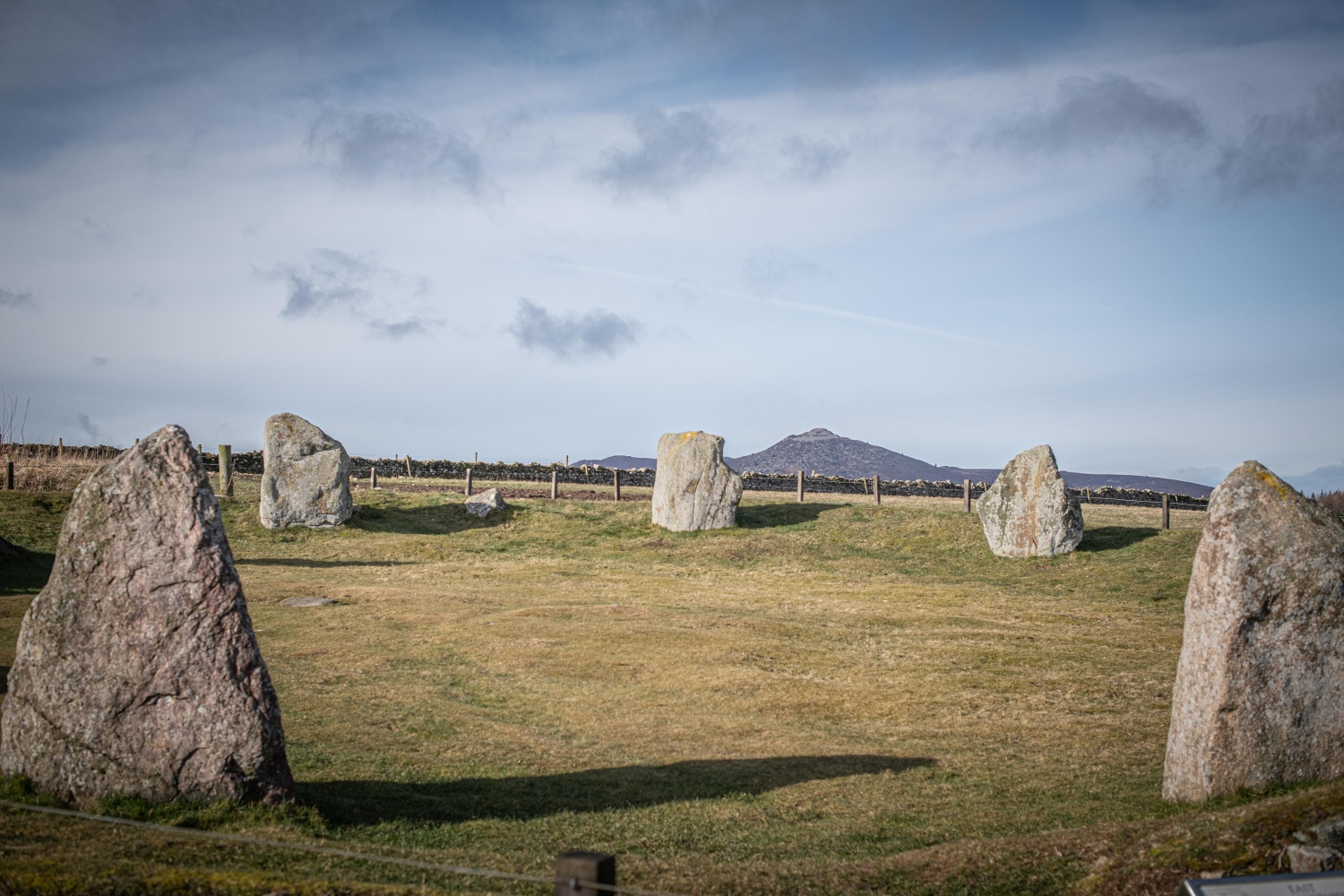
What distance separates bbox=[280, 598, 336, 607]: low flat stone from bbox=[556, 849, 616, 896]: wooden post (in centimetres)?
1957

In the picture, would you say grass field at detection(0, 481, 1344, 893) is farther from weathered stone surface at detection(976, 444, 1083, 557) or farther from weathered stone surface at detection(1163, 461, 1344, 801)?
weathered stone surface at detection(976, 444, 1083, 557)

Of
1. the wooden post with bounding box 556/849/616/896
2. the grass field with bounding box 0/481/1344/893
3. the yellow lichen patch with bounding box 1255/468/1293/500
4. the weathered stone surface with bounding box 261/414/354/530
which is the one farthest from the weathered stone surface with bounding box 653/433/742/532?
the wooden post with bounding box 556/849/616/896

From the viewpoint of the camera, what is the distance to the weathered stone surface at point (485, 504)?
39906mm

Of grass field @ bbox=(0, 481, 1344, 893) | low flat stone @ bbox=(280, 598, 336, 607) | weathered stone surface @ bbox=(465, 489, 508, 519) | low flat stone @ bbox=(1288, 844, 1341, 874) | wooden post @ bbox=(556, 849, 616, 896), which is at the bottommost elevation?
grass field @ bbox=(0, 481, 1344, 893)

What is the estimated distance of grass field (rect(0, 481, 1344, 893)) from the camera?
27.0ft

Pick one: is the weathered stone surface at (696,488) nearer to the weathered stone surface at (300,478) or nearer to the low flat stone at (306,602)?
the weathered stone surface at (300,478)

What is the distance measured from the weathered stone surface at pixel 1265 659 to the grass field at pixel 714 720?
465 mm

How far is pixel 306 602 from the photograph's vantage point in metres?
23.4

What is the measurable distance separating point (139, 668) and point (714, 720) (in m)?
8.47

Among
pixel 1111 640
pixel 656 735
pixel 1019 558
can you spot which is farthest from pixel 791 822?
pixel 1019 558

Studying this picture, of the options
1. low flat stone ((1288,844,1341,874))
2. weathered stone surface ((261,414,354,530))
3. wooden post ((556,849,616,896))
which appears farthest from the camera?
weathered stone surface ((261,414,354,530))

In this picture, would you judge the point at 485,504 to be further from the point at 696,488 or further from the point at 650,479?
the point at 650,479

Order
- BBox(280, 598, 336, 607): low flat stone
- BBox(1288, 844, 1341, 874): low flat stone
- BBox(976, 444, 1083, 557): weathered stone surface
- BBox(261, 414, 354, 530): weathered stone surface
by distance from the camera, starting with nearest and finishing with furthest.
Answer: BBox(1288, 844, 1341, 874): low flat stone → BBox(280, 598, 336, 607): low flat stone → BBox(976, 444, 1083, 557): weathered stone surface → BBox(261, 414, 354, 530): weathered stone surface

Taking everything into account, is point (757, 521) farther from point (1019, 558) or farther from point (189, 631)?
point (189, 631)
